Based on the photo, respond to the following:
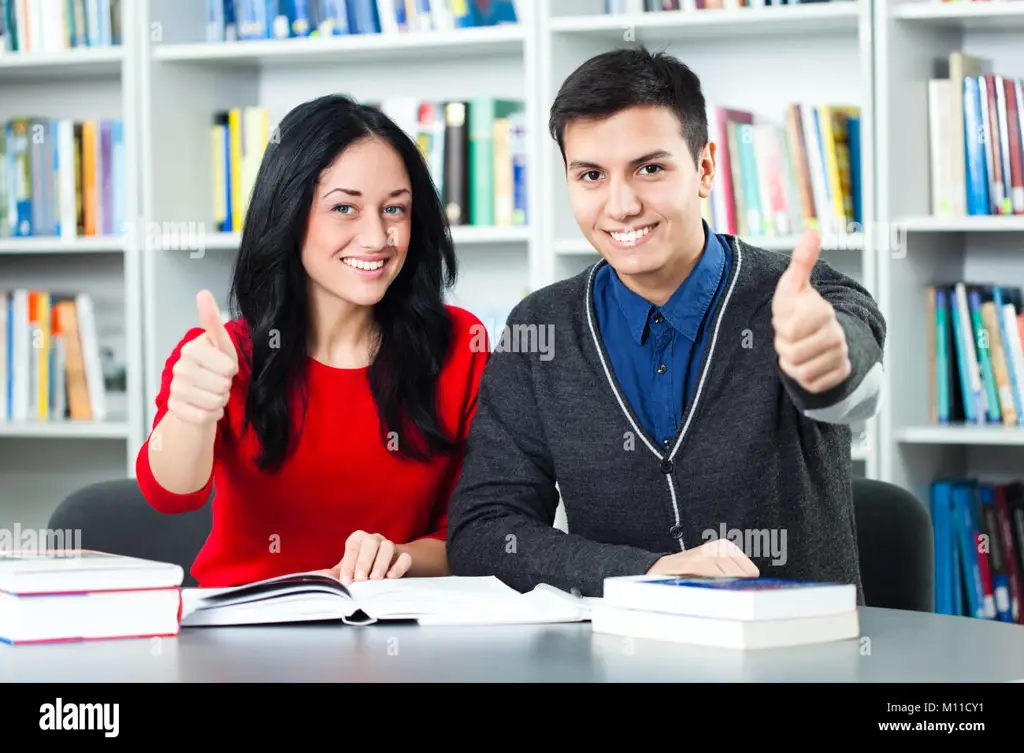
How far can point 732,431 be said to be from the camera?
1650mm

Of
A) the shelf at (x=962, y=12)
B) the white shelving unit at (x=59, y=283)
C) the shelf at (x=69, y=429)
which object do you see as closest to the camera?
the shelf at (x=962, y=12)

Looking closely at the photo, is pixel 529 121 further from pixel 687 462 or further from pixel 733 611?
pixel 733 611

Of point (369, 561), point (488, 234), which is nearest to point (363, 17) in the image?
point (488, 234)

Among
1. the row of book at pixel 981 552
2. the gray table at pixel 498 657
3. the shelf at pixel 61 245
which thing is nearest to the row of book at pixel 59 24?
the shelf at pixel 61 245

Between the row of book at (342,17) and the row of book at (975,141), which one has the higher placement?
the row of book at (342,17)

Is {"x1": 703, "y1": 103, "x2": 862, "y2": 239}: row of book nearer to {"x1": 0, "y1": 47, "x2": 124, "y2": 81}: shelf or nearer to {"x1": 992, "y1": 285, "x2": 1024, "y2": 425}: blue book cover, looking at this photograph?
{"x1": 992, "y1": 285, "x2": 1024, "y2": 425}: blue book cover

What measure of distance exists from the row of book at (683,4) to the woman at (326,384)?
3.75 ft

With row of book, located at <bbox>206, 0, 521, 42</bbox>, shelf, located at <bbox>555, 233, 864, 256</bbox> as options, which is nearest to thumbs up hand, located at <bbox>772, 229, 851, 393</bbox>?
shelf, located at <bbox>555, 233, 864, 256</bbox>

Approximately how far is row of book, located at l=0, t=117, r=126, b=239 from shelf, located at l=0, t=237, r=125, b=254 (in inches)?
1.7

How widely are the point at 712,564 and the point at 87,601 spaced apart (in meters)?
0.58

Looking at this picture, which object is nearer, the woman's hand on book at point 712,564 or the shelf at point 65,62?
the woman's hand on book at point 712,564

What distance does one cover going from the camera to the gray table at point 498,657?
1024 mm

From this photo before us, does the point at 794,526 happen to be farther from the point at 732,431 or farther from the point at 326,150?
the point at 326,150

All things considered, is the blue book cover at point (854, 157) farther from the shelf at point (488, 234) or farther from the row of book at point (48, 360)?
the row of book at point (48, 360)
